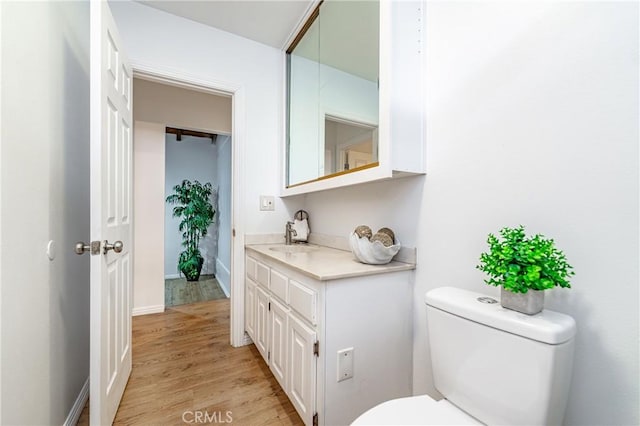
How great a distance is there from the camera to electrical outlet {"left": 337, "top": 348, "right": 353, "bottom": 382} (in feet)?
3.47

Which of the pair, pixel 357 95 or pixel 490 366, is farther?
pixel 357 95

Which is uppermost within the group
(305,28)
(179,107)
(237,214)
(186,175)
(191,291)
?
(305,28)

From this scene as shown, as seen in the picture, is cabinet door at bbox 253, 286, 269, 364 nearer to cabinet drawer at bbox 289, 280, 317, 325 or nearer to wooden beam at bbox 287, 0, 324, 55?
cabinet drawer at bbox 289, 280, 317, 325

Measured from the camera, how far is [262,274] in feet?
5.54

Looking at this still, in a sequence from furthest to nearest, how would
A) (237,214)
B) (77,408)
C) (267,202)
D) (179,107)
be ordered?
1. (179,107)
2. (267,202)
3. (237,214)
4. (77,408)

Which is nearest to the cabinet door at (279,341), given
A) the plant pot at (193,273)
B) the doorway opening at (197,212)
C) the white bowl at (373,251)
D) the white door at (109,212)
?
the white bowl at (373,251)

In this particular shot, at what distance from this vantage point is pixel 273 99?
2.24 metres

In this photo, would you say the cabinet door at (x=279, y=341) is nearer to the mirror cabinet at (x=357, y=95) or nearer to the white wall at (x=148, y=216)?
the mirror cabinet at (x=357, y=95)

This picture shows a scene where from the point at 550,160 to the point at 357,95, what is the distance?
2.94ft

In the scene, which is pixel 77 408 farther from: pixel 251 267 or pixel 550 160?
pixel 550 160

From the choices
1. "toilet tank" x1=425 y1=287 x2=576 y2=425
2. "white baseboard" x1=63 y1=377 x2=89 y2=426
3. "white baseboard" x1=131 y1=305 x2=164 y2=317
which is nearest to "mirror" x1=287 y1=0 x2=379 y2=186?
"toilet tank" x1=425 y1=287 x2=576 y2=425

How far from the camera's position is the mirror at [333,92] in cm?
130

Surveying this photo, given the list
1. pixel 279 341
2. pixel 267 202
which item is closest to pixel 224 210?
pixel 267 202

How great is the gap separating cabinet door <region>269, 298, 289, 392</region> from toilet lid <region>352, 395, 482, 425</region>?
66 centimetres
